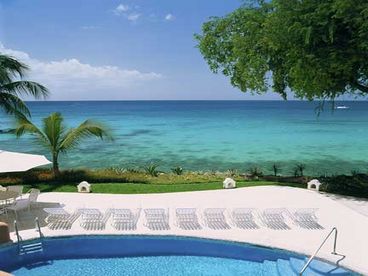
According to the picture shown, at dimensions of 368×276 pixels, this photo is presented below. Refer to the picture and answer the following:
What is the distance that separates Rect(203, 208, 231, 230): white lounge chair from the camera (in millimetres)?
11948

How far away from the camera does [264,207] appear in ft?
45.9

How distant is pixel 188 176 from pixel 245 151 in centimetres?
1803

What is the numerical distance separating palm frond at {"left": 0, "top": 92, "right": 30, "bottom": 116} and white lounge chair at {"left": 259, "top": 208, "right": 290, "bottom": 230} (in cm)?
1263

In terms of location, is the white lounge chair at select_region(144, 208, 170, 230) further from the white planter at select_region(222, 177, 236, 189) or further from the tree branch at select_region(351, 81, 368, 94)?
the tree branch at select_region(351, 81, 368, 94)

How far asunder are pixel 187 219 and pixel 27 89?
38.5 ft

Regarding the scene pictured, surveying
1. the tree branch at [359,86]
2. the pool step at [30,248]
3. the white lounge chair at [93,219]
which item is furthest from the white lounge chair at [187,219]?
the tree branch at [359,86]

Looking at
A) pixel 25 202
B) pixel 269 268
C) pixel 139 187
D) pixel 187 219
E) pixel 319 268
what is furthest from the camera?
pixel 139 187

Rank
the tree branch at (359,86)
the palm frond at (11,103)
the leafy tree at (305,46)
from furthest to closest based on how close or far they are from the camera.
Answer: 1. the palm frond at (11,103)
2. the tree branch at (359,86)
3. the leafy tree at (305,46)

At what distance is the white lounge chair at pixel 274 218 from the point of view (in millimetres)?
12078

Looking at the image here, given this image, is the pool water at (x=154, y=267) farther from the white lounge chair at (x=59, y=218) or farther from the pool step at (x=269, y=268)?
the white lounge chair at (x=59, y=218)

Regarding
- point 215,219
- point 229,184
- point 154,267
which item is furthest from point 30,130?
point 154,267

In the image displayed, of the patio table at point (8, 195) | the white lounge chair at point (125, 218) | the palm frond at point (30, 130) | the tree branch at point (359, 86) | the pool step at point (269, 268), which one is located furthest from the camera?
the palm frond at point (30, 130)

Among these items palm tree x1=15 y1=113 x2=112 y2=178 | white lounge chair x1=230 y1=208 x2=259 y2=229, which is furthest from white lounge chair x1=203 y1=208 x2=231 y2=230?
palm tree x1=15 y1=113 x2=112 y2=178

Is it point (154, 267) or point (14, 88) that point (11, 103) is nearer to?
point (14, 88)
